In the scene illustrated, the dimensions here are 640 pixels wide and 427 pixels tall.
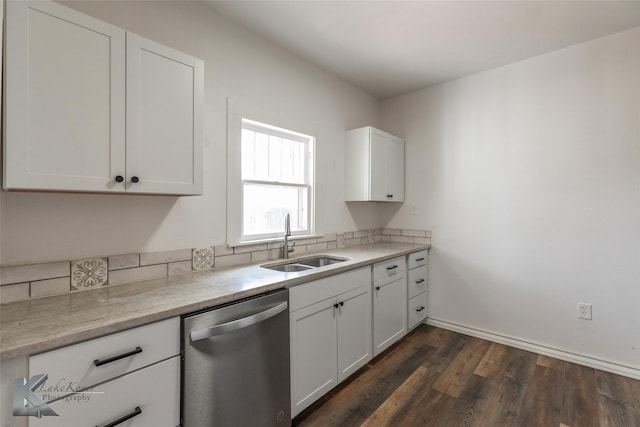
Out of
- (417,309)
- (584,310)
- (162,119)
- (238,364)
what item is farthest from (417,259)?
(162,119)

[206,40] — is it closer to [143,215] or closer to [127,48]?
[127,48]

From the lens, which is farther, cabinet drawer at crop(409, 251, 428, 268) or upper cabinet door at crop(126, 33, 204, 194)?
cabinet drawer at crop(409, 251, 428, 268)

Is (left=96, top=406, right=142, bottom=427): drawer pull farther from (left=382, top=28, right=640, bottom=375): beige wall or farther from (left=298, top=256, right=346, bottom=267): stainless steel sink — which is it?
(left=382, top=28, right=640, bottom=375): beige wall

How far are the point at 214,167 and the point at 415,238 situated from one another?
2.40 meters

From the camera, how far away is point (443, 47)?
2.49 metres

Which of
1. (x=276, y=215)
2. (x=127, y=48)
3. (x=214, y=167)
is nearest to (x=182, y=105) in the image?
(x=127, y=48)

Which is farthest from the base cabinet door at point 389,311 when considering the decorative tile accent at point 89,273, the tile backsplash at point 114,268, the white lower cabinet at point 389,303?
the decorative tile accent at point 89,273

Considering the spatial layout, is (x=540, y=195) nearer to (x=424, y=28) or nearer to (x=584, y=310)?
(x=584, y=310)

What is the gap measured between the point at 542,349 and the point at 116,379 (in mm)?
3195

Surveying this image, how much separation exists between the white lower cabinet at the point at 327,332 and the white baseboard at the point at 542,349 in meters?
1.30

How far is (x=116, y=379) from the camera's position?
3.43 ft

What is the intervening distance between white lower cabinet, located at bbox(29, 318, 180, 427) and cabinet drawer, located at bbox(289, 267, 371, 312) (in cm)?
69

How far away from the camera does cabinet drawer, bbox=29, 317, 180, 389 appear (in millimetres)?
920

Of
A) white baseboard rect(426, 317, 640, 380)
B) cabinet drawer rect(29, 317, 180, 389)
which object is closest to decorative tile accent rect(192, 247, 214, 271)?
cabinet drawer rect(29, 317, 180, 389)
